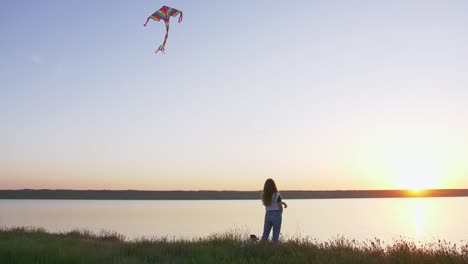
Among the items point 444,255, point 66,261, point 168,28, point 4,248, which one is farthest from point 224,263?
point 168,28

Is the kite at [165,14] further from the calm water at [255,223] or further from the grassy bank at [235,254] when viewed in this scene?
the calm water at [255,223]

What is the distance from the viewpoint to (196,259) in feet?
42.0

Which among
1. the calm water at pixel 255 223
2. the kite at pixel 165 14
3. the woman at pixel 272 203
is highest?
the kite at pixel 165 14

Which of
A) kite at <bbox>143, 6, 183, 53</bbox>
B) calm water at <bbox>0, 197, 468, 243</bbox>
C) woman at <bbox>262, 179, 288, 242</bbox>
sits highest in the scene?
kite at <bbox>143, 6, 183, 53</bbox>

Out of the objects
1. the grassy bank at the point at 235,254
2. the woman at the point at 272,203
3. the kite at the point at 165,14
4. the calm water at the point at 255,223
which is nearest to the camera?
the grassy bank at the point at 235,254

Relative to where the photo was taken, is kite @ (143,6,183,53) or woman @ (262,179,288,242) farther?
kite @ (143,6,183,53)

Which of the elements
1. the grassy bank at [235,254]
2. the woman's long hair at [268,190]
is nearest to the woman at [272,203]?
the woman's long hair at [268,190]

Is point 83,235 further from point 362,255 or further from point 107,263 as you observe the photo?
point 362,255

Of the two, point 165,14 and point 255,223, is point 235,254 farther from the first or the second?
point 255,223

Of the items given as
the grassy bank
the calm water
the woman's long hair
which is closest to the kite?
the woman's long hair

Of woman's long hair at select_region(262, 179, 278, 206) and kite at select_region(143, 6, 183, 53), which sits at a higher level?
kite at select_region(143, 6, 183, 53)

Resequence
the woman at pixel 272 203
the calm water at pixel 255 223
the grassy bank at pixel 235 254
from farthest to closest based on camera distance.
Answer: the calm water at pixel 255 223 < the woman at pixel 272 203 < the grassy bank at pixel 235 254

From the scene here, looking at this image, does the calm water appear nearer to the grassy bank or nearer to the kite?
the grassy bank

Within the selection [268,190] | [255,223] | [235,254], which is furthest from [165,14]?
[255,223]
